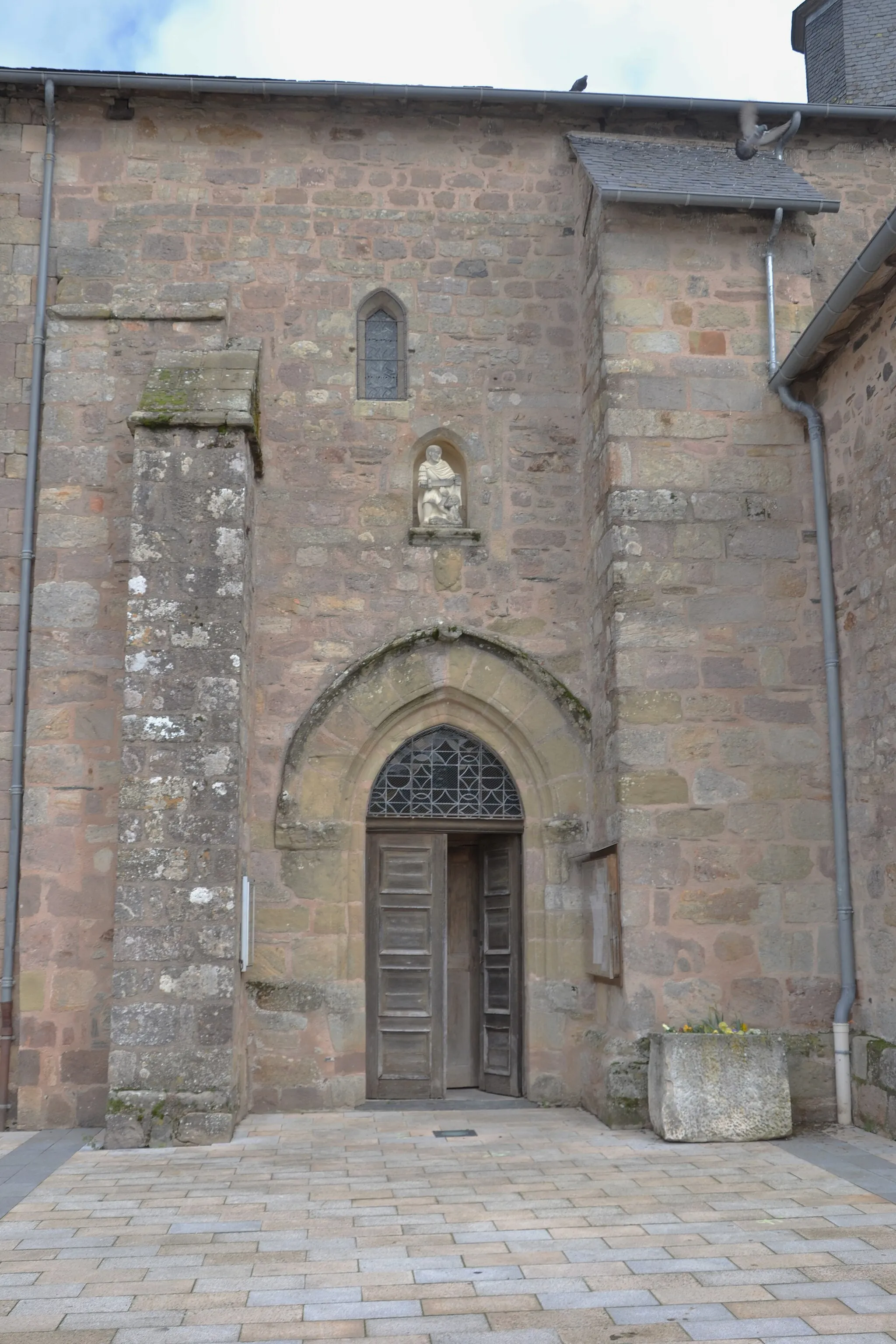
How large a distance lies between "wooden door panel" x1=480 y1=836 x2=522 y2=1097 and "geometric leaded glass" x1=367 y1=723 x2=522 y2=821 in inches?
13.8

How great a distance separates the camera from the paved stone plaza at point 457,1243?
11.8 ft

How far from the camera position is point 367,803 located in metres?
7.86

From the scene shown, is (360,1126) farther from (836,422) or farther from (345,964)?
(836,422)

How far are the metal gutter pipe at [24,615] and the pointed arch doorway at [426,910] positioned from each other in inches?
82.2

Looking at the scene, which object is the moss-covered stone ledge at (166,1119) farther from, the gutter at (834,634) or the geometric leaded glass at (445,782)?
the gutter at (834,634)

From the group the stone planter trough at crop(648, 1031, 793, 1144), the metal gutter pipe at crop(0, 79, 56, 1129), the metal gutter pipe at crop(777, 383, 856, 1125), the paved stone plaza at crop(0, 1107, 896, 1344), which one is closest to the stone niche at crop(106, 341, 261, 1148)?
the paved stone plaza at crop(0, 1107, 896, 1344)

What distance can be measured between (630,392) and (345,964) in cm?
385

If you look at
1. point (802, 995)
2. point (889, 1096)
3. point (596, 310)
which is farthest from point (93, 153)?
point (889, 1096)

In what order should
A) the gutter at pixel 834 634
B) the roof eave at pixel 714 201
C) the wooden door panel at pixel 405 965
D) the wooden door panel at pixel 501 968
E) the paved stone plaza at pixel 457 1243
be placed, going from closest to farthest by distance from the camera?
the paved stone plaza at pixel 457 1243 < the gutter at pixel 834 634 < the roof eave at pixel 714 201 < the wooden door panel at pixel 405 965 < the wooden door panel at pixel 501 968

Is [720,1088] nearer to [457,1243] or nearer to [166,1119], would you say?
[457,1243]

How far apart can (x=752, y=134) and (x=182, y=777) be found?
18.5 feet

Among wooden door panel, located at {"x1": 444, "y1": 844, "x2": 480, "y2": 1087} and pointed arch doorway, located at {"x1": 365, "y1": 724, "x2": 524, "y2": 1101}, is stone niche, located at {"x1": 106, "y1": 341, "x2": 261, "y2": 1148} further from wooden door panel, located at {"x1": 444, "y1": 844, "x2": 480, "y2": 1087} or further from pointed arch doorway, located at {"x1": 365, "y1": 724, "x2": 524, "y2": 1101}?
wooden door panel, located at {"x1": 444, "y1": 844, "x2": 480, "y2": 1087}

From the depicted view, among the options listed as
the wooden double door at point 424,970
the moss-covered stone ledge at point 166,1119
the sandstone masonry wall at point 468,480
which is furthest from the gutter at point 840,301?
the moss-covered stone ledge at point 166,1119

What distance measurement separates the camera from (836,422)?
737 cm
